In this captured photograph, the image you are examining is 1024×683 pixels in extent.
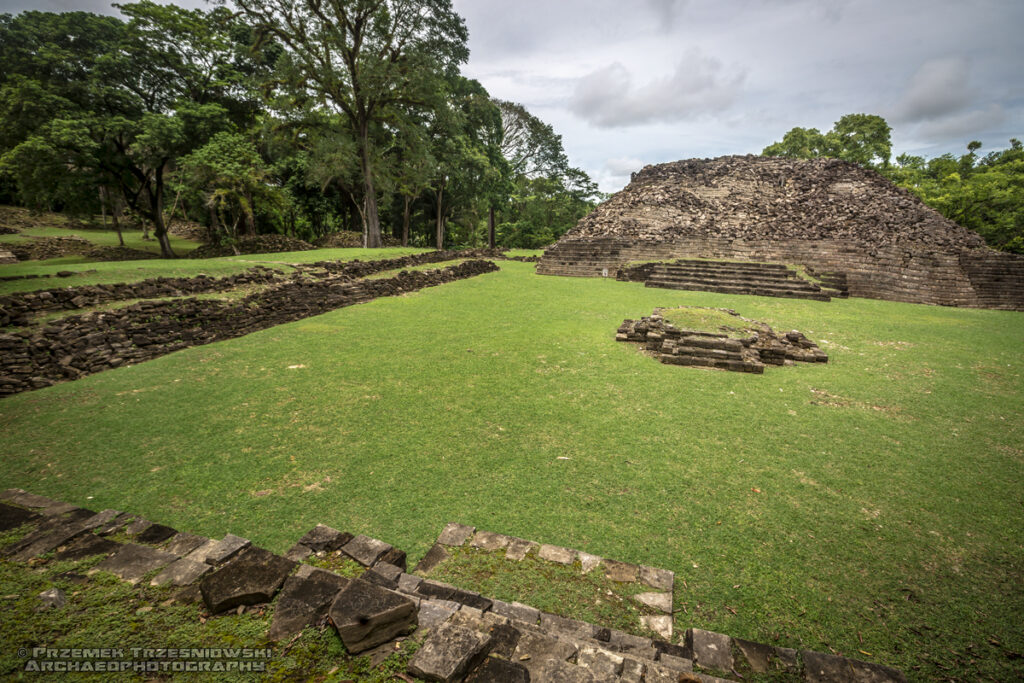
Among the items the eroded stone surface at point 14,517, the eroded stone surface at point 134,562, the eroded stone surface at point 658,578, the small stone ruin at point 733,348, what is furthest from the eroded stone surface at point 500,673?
the small stone ruin at point 733,348

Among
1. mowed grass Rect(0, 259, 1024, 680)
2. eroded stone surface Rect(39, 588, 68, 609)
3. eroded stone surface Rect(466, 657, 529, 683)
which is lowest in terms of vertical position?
mowed grass Rect(0, 259, 1024, 680)

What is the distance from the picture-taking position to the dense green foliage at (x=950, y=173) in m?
19.7

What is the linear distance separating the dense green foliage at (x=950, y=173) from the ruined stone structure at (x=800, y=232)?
516 cm

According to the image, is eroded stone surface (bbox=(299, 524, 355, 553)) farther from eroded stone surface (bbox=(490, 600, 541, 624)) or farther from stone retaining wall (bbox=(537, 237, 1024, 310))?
stone retaining wall (bbox=(537, 237, 1024, 310))

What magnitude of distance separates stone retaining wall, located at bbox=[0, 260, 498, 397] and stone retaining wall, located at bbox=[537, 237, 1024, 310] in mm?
12509

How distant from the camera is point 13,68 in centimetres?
1416

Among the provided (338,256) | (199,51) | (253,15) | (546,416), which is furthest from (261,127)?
(546,416)

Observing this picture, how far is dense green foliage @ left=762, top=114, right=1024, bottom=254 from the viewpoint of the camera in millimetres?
19703

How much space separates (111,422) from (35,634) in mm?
3843

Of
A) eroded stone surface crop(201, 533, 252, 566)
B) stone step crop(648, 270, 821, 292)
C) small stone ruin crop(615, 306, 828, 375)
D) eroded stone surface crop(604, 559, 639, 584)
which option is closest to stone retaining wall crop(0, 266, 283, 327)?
eroded stone surface crop(201, 533, 252, 566)

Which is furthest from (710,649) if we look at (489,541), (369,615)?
(369,615)

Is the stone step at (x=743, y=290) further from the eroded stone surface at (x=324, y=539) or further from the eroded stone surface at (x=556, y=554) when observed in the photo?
the eroded stone surface at (x=324, y=539)

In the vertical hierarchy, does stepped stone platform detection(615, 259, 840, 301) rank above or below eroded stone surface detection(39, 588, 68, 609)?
above

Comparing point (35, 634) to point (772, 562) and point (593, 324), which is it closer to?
point (772, 562)
